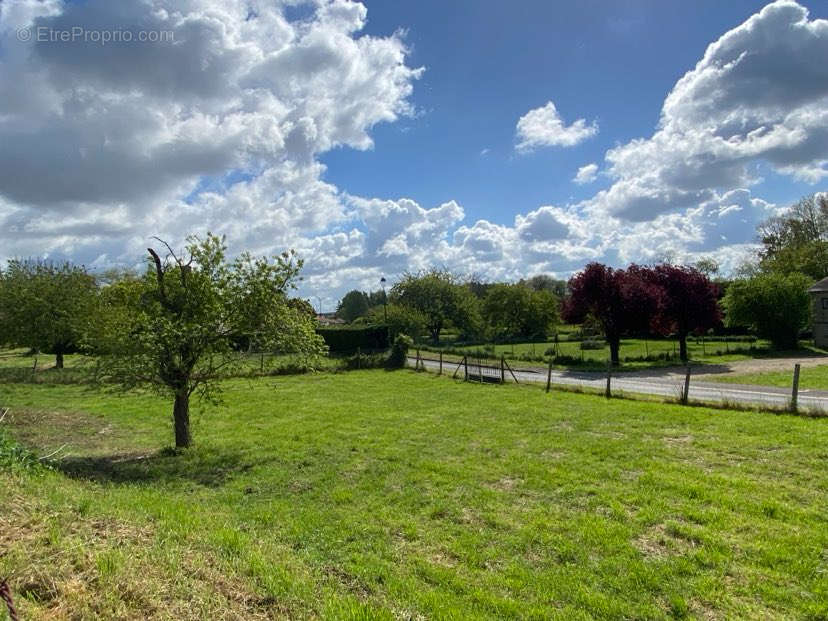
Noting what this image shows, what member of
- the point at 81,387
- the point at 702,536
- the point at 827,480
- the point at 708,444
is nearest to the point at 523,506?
the point at 702,536

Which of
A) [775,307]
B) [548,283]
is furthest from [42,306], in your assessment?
[548,283]

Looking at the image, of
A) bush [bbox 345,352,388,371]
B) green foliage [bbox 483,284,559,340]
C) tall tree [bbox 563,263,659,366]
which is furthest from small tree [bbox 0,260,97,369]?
green foliage [bbox 483,284,559,340]

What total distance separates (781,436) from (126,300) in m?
15.2

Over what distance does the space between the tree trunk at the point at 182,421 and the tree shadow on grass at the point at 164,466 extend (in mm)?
329

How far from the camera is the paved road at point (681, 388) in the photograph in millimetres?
14500

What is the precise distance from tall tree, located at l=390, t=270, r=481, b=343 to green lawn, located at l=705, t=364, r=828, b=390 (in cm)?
3515

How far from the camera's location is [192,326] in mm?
10422

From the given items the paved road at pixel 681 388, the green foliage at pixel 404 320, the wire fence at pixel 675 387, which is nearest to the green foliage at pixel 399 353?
the wire fence at pixel 675 387

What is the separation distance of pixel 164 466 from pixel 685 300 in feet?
106

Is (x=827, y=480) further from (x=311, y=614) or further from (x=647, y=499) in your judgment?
(x=311, y=614)

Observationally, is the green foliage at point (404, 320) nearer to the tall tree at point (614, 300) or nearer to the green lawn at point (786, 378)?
the tall tree at point (614, 300)

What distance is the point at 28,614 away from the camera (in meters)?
2.97

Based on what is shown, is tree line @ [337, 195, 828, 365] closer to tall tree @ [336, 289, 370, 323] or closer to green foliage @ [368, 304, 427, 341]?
green foliage @ [368, 304, 427, 341]

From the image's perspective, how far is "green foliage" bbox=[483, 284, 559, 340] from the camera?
51688mm
